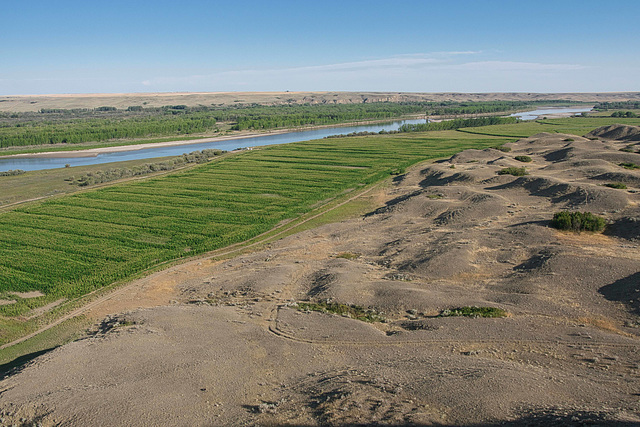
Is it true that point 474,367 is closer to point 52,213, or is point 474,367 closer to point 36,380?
point 36,380

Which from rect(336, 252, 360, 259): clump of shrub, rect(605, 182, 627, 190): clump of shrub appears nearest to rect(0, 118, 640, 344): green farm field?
rect(336, 252, 360, 259): clump of shrub

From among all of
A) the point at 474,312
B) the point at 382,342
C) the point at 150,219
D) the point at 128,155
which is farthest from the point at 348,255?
the point at 128,155

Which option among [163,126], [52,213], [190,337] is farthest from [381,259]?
[163,126]

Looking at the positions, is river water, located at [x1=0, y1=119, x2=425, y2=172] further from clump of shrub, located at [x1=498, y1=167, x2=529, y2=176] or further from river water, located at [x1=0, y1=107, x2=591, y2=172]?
clump of shrub, located at [x1=498, y1=167, x2=529, y2=176]

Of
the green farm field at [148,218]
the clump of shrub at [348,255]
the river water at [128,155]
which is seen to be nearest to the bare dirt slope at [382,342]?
the clump of shrub at [348,255]

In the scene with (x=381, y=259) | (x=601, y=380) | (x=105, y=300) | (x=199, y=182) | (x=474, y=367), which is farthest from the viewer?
(x=199, y=182)

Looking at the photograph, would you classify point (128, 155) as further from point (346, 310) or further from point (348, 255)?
point (346, 310)
